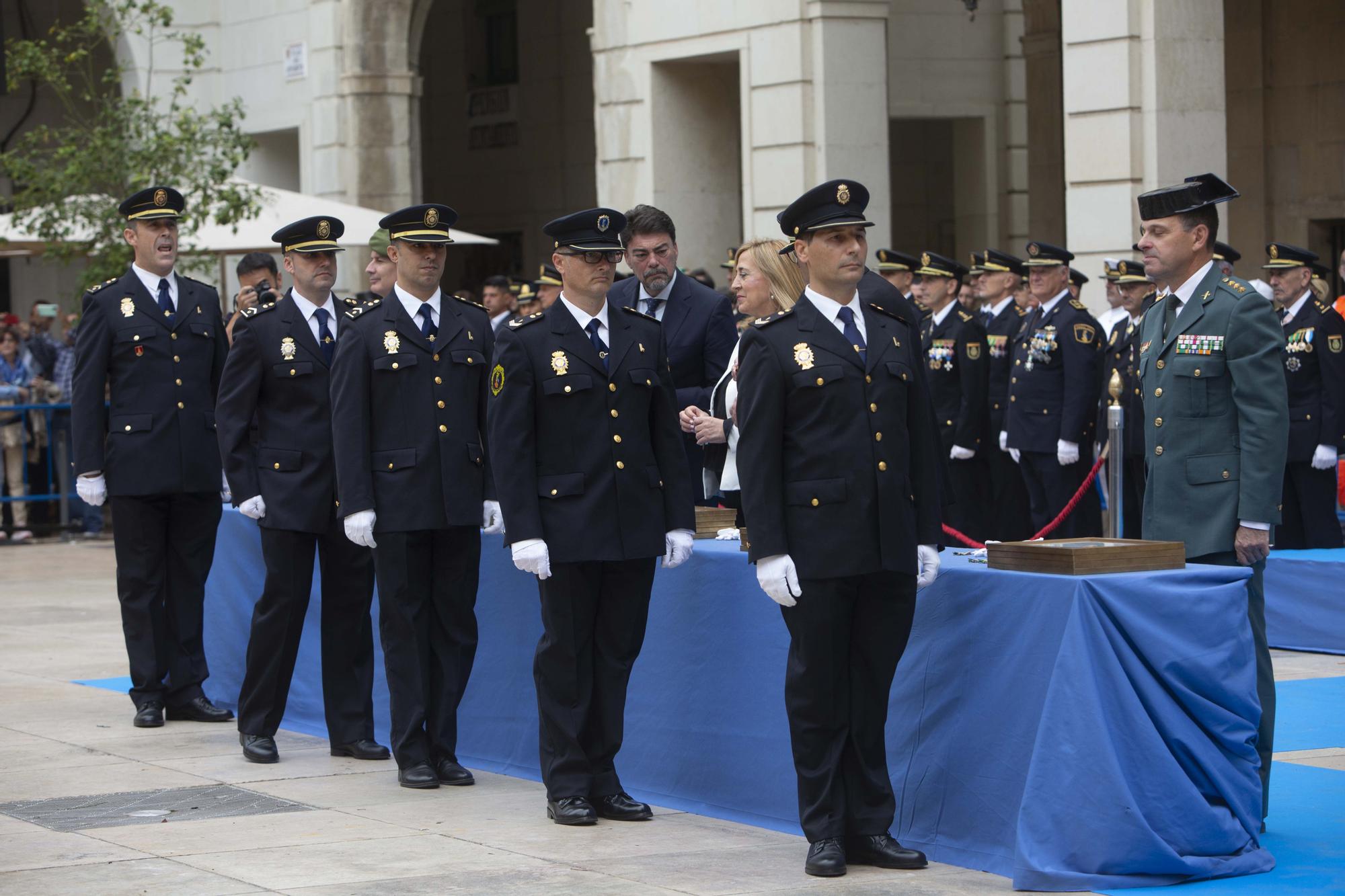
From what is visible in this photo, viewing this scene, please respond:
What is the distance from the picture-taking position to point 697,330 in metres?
8.43

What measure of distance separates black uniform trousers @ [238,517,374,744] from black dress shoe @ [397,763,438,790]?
2.58ft

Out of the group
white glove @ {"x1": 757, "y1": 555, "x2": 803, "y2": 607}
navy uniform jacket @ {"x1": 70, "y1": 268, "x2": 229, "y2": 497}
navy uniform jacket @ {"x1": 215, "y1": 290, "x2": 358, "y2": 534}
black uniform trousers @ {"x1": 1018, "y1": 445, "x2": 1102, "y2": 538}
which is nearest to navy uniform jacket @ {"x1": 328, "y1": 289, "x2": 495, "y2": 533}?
navy uniform jacket @ {"x1": 215, "y1": 290, "x2": 358, "y2": 534}

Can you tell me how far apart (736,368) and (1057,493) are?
5.94 meters

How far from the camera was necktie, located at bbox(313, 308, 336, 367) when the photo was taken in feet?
27.4

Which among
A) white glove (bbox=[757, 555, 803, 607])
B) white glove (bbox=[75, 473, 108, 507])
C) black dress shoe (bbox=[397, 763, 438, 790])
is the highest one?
white glove (bbox=[75, 473, 108, 507])

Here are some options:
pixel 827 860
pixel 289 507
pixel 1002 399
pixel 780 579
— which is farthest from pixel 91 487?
pixel 1002 399

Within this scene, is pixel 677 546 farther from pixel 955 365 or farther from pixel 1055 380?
pixel 955 365

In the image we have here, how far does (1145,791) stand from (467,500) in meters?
2.84

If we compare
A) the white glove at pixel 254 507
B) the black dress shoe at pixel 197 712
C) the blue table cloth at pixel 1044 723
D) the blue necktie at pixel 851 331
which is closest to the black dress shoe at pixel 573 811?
the blue table cloth at pixel 1044 723

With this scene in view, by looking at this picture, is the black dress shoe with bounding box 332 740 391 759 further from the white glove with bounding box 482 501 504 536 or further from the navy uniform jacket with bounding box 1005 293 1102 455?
the navy uniform jacket with bounding box 1005 293 1102 455

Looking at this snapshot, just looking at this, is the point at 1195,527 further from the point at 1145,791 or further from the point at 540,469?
the point at 540,469

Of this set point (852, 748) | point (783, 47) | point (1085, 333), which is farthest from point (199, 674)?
point (783, 47)

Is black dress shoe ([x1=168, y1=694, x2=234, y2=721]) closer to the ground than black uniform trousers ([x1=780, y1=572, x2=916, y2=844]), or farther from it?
closer to the ground

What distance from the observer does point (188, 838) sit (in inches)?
264
